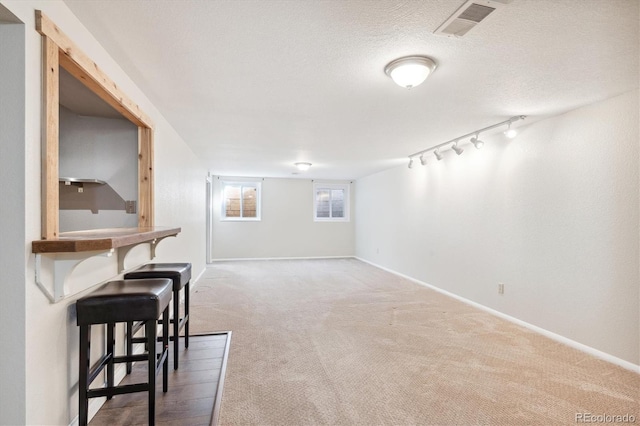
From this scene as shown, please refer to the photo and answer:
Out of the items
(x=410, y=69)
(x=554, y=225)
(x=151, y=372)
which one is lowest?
(x=151, y=372)

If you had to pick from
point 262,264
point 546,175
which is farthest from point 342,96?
point 262,264

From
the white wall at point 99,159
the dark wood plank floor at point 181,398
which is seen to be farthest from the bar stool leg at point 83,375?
the white wall at point 99,159

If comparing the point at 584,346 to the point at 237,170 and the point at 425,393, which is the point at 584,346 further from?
the point at 237,170

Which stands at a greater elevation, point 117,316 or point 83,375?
point 117,316

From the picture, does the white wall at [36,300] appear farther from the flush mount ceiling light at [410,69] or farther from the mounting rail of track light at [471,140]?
the mounting rail of track light at [471,140]

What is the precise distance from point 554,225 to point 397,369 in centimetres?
224

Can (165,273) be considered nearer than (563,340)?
Yes

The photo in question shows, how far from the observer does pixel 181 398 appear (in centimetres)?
209

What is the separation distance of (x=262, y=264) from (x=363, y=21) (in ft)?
21.7

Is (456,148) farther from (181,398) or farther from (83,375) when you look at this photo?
(83,375)

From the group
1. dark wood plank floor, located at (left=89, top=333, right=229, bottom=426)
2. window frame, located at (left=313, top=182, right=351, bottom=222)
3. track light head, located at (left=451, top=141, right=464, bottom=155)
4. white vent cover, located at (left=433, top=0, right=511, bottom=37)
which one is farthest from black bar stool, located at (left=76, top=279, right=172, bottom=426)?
window frame, located at (left=313, top=182, right=351, bottom=222)

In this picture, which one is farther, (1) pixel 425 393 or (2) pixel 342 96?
(2) pixel 342 96

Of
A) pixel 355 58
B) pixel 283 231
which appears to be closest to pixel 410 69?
pixel 355 58

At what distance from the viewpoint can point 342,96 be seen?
273cm
